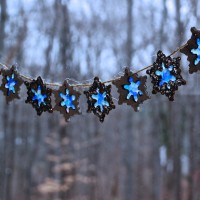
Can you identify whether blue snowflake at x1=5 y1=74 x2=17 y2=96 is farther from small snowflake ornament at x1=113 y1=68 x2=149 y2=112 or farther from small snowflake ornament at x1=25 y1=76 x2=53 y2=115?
small snowflake ornament at x1=113 y1=68 x2=149 y2=112

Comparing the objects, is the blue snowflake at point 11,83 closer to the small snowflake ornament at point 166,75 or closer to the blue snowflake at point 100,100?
the blue snowflake at point 100,100

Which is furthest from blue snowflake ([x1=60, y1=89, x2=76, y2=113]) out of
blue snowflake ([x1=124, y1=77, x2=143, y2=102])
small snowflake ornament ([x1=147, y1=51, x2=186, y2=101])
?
small snowflake ornament ([x1=147, y1=51, x2=186, y2=101])

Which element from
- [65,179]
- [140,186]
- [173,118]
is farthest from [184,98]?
[140,186]

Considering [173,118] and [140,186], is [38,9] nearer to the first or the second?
[173,118]

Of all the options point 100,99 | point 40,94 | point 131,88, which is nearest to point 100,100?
point 100,99

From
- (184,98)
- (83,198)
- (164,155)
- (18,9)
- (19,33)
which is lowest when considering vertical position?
(83,198)

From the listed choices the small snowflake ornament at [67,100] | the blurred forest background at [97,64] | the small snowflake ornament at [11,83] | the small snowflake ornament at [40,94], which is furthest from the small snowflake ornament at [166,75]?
the blurred forest background at [97,64]
